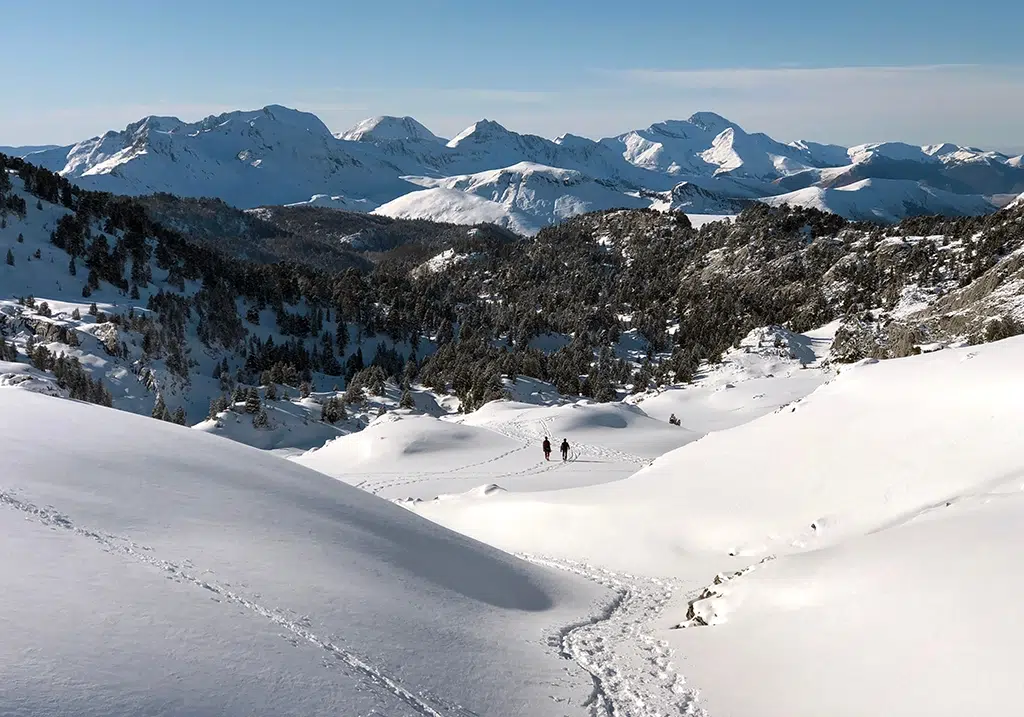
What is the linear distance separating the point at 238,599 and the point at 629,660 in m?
6.79

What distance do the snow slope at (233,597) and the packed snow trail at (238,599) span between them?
0.03 m

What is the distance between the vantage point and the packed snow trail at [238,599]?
27.9ft

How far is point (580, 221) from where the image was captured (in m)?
178

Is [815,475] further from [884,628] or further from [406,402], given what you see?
[406,402]

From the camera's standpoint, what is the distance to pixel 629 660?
37.8 feet

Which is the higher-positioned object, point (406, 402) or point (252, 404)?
point (252, 404)

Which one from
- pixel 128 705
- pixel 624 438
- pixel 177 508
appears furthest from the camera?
pixel 624 438

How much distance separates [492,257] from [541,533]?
458ft

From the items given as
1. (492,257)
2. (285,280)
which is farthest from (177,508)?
(492,257)

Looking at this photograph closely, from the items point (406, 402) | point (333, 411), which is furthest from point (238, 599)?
point (406, 402)

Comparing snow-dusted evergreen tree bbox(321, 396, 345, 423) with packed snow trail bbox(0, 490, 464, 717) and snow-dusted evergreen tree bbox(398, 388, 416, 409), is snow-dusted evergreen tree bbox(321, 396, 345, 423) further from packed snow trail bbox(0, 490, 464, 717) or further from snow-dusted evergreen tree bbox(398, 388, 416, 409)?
packed snow trail bbox(0, 490, 464, 717)

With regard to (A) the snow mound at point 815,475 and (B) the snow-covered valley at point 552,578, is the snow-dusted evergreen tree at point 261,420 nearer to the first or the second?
(A) the snow mound at point 815,475

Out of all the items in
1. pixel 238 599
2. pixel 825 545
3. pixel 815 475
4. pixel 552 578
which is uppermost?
pixel 238 599

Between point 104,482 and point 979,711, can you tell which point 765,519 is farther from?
point 104,482
